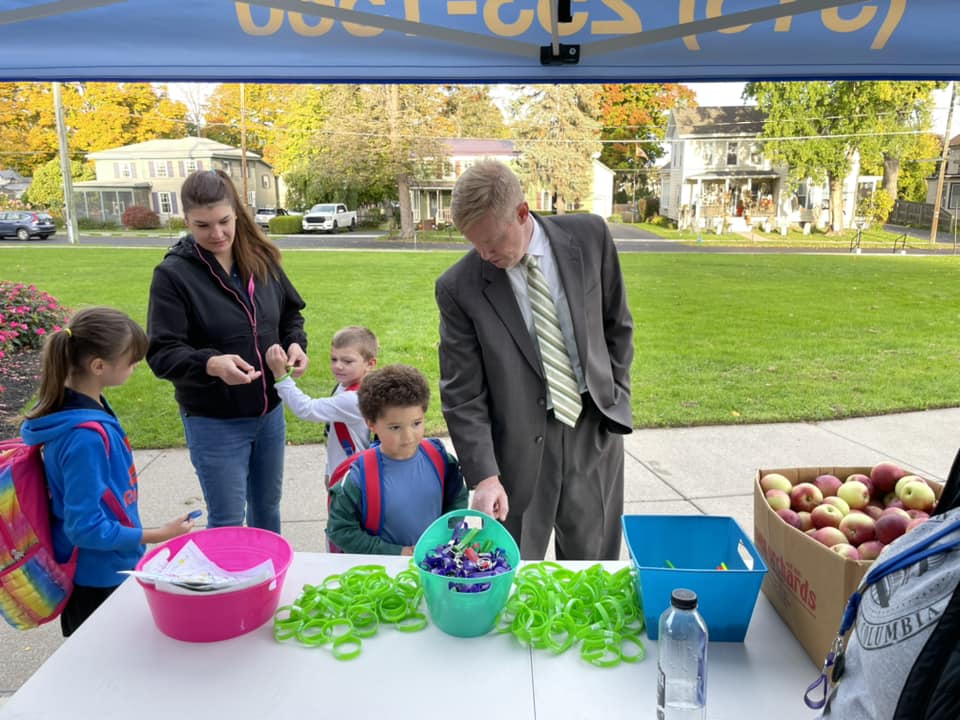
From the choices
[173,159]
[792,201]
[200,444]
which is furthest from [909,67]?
[173,159]

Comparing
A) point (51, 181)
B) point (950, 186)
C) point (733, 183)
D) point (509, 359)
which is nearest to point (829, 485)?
point (509, 359)

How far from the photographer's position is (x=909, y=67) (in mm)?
2070

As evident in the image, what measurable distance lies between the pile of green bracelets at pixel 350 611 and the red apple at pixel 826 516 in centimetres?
93

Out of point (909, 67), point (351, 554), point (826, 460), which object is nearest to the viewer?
point (351, 554)

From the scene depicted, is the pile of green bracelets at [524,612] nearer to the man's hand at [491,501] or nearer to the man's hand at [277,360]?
the man's hand at [491,501]

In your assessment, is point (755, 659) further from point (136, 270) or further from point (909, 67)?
point (136, 270)

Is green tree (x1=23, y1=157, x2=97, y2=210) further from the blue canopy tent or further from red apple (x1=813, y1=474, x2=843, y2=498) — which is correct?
red apple (x1=813, y1=474, x2=843, y2=498)

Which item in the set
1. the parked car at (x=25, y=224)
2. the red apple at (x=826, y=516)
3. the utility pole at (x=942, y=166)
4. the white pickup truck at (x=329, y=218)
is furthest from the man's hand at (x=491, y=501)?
the parked car at (x=25, y=224)

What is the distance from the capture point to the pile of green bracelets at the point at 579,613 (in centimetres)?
147

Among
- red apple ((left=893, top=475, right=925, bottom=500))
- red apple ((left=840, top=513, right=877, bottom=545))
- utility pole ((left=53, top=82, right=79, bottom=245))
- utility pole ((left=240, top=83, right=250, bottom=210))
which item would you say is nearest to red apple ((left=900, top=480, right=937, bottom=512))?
red apple ((left=893, top=475, right=925, bottom=500))

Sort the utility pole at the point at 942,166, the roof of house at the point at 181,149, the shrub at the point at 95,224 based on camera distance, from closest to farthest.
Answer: the utility pole at the point at 942,166 → the roof of house at the point at 181,149 → the shrub at the point at 95,224

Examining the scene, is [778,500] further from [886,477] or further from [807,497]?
[886,477]

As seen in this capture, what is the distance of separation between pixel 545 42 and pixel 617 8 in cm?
23

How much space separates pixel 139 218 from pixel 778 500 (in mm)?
21177
